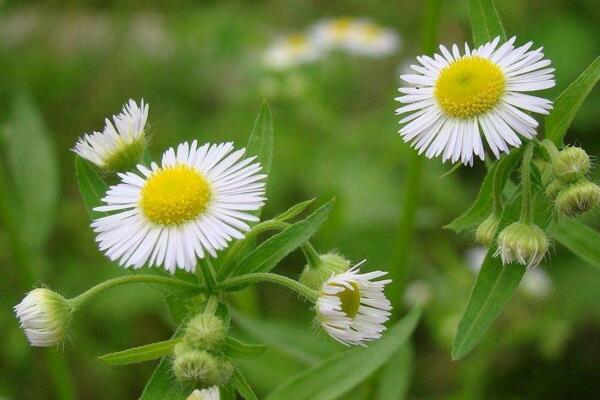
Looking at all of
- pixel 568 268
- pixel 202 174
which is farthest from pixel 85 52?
pixel 202 174

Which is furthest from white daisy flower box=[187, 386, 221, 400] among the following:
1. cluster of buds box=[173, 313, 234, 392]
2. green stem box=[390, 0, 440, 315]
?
green stem box=[390, 0, 440, 315]

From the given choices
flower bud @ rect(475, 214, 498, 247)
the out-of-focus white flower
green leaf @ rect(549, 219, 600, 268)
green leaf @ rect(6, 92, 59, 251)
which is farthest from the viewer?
the out-of-focus white flower

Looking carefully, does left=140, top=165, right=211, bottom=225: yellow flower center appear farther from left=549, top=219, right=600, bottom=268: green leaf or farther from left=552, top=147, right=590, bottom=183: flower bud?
left=549, top=219, right=600, bottom=268: green leaf

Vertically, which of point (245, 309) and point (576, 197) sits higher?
point (576, 197)

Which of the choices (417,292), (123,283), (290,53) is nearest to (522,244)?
(123,283)

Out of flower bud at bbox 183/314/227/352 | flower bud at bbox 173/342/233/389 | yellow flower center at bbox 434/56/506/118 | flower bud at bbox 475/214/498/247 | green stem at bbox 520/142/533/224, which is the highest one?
yellow flower center at bbox 434/56/506/118

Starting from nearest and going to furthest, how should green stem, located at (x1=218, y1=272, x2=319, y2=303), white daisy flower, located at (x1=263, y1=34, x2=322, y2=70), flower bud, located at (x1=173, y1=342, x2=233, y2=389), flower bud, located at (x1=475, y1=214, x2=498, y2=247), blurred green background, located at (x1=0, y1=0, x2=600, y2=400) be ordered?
flower bud, located at (x1=173, y1=342, x2=233, y2=389) < green stem, located at (x1=218, y1=272, x2=319, y2=303) < flower bud, located at (x1=475, y1=214, x2=498, y2=247) < blurred green background, located at (x1=0, y1=0, x2=600, y2=400) < white daisy flower, located at (x1=263, y1=34, x2=322, y2=70)

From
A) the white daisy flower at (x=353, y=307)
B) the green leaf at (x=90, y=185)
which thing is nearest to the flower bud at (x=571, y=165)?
the white daisy flower at (x=353, y=307)

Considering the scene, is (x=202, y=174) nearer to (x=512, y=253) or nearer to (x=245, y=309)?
(x=512, y=253)
